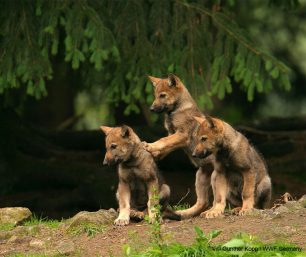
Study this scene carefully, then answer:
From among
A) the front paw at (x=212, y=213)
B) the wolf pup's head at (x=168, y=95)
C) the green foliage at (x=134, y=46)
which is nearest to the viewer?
the front paw at (x=212, y=213)

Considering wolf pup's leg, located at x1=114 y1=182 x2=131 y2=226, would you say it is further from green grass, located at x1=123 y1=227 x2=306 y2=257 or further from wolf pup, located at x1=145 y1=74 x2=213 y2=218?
green grass, located at x1=123 y1=227 x2=306 y2=257

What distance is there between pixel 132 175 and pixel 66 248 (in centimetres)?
146

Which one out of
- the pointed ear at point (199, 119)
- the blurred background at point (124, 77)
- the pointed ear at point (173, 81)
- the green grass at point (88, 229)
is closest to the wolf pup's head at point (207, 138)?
the pointed ear at point (199, 119)

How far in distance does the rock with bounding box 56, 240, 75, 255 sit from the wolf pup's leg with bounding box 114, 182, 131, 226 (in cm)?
82

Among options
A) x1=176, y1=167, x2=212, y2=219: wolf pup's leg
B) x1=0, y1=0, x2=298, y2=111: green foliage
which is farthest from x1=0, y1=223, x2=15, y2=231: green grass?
x1=0, y1=0, x2=298, y2=111: green foliage

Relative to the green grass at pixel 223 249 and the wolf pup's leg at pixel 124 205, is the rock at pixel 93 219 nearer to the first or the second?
the wolf pup's leg at pixel 124 205

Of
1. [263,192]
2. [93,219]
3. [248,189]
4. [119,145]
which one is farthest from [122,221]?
[263,192]

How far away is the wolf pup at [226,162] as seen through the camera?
32.8 feet

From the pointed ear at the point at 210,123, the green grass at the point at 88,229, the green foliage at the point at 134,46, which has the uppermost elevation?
the green foliage at the point at 134,46

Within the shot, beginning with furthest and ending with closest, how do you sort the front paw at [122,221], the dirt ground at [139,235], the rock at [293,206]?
the rock at [293,206] < the front paw at [122,221] < the dirt ground at [139,235]

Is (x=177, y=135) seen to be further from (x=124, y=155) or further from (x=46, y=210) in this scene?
(x=46, y=210)

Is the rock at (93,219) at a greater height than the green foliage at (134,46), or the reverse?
the green foliage at (134,46)

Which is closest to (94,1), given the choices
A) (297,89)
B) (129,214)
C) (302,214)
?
(129,214)

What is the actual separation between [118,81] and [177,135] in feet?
9.96
